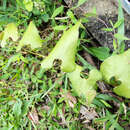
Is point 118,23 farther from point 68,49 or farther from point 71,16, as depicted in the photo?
point 68,49

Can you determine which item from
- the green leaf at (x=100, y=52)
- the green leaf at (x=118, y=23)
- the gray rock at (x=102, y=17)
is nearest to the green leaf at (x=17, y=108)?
the green leaf at (x=100, y=52)

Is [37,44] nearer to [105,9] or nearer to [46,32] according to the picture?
[46,32]

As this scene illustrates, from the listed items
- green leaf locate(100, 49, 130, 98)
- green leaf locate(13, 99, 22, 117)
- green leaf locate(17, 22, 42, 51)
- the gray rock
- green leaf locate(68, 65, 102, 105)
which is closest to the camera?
green leaf locate(100, 49, 130, 98)

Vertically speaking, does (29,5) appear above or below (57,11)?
above

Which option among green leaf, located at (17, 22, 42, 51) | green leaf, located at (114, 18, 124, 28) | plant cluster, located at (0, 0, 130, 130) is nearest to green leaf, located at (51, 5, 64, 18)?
plant cluster, located at (0, 0, 130, 130)

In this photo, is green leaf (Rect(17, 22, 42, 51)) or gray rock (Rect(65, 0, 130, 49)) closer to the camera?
green leaf (Rect(17, 22, 42, 51))

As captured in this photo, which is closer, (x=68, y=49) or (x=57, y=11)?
(x=68, y=49)

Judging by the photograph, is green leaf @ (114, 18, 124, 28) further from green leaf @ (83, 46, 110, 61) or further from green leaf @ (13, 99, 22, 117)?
green leaf @ (13, 99, 22, 117)

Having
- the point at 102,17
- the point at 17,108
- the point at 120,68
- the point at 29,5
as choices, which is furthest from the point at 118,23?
the point at 17,108

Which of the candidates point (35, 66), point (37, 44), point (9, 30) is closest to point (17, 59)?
point (35, 66)
